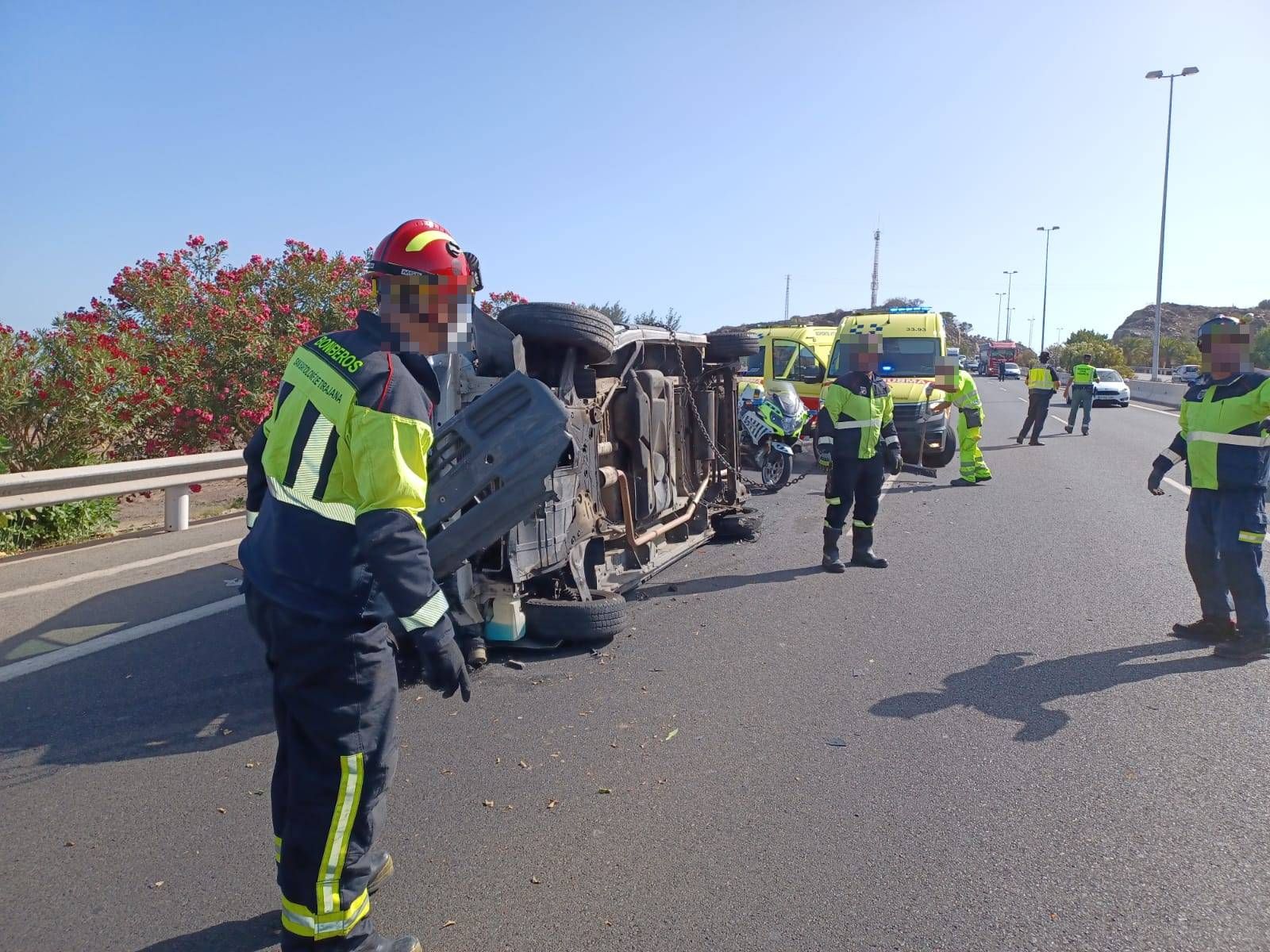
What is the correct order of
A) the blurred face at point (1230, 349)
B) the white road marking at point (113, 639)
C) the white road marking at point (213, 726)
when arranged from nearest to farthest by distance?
the white road marking at point (213, 726)
the white road marking at point (113, 639)
the blurred face at point (1230, 349)

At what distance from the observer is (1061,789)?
374 cm

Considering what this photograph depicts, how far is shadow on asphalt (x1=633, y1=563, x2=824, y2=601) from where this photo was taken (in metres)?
6.90

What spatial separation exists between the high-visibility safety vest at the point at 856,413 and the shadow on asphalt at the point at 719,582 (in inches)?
42.1

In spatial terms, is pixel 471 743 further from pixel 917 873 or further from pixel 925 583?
pixel 925 583

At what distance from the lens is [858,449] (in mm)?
7770

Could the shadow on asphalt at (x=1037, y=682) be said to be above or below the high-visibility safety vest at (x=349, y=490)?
below

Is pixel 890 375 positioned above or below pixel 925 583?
above

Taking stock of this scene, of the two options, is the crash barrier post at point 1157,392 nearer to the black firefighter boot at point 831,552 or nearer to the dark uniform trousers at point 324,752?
the black firefighter boot at point 831,552

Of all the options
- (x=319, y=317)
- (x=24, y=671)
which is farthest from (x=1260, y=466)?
(x=319, y=317)

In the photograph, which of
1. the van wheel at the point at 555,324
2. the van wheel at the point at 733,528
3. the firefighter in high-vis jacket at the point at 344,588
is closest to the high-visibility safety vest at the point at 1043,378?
the van wheel at the point at 733,528

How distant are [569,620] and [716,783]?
1.69m

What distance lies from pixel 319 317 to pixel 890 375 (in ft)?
29.4

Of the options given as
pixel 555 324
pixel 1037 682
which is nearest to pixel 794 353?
pixel 555 324

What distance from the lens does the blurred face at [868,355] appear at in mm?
7938
